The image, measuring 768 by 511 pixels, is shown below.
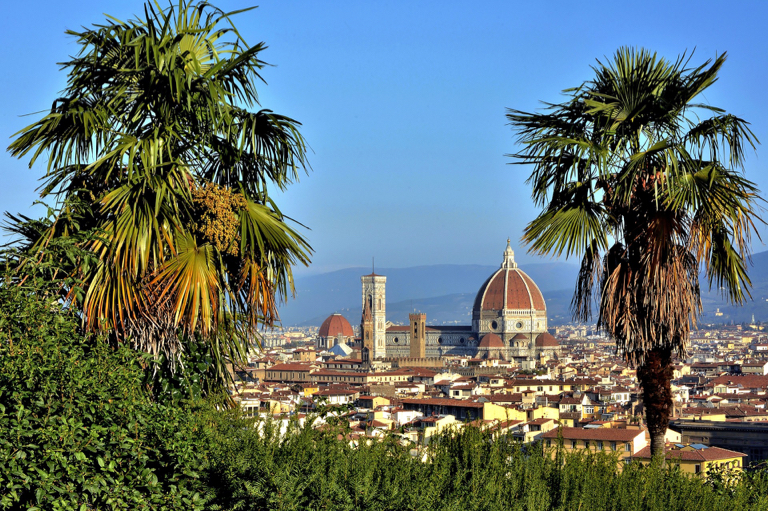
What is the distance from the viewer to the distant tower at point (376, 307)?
94750mm

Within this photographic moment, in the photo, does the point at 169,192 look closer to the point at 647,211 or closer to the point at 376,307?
the point at 647,211

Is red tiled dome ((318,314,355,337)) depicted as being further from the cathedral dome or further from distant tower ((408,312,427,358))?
distant tower ((408,312,427,358))

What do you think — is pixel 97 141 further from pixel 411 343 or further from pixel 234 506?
pixel 411 343

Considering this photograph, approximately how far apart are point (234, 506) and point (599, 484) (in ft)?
4.78

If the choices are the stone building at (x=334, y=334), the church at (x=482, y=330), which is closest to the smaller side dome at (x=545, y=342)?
the church at (x=482, y=330)

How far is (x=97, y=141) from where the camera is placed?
13.6 feet

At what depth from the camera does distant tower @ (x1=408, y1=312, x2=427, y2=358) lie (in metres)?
91.6

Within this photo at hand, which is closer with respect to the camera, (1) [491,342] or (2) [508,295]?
(1) [491,342]

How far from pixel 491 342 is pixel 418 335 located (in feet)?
26.1

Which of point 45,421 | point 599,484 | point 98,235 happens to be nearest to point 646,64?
point 599,484

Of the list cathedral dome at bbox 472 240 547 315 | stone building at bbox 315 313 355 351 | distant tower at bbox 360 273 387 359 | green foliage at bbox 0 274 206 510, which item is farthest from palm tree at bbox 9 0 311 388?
stone building at bbox 315 313 355 351

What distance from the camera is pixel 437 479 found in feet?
10.7

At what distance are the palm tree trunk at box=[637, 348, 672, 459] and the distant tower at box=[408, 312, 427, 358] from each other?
286ft

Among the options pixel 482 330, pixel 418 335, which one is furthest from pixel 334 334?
pixel 418 335
